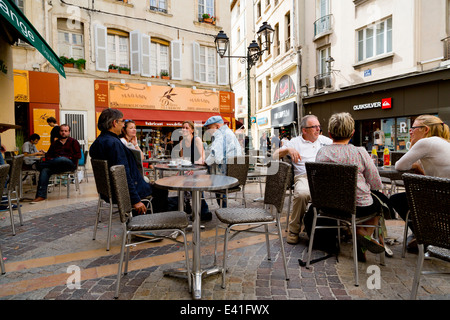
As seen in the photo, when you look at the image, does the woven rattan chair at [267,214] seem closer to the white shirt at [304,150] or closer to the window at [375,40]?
the white shirt at [304,150]

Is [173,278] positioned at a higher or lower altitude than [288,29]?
lower

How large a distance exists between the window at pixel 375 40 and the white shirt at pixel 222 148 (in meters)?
10.7

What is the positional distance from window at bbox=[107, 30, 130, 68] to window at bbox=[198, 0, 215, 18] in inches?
170

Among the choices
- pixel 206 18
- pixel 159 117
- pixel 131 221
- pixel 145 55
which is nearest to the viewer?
pixel 131 221

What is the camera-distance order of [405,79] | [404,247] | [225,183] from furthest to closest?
[405,79] < [404,247] < [225,183]

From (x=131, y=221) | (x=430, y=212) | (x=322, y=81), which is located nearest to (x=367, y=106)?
(x=322, y=81)

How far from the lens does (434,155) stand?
2803 mm

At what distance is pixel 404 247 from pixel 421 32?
10874 millimetres

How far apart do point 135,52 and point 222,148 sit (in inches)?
406

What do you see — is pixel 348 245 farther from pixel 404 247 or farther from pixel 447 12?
pixel 447 12

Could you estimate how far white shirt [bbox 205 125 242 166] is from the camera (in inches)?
190

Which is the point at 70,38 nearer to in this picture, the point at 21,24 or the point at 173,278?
the point at 21,24

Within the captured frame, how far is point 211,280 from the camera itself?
8.68 ft

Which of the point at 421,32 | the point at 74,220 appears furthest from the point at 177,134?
the point at 421,32
